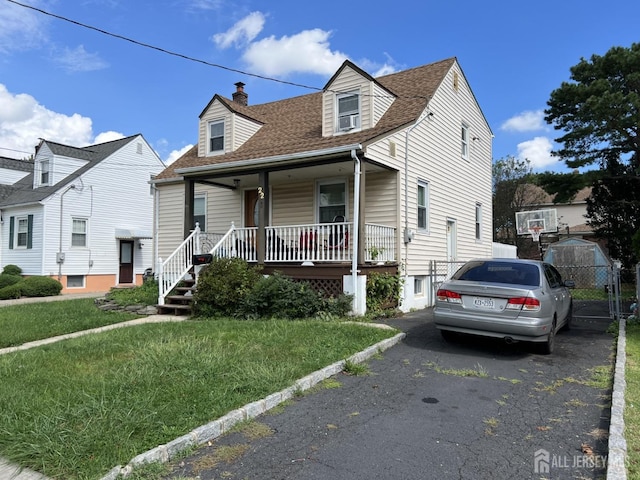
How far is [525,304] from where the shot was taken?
6738 mm

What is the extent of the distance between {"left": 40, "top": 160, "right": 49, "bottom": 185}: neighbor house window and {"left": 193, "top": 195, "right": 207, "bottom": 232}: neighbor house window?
12.1 meters

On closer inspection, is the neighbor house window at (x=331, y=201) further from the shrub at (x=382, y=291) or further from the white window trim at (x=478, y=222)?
the white window trim at (x=478, y=222)

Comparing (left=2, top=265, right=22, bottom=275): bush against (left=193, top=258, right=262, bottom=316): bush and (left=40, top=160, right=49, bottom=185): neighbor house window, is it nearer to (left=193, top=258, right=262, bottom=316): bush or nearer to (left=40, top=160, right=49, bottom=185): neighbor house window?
(left=40, top=160, right=49, bottom=185): neighbor house window

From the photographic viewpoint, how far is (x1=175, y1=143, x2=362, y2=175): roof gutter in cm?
1073

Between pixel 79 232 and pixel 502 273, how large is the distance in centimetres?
2148

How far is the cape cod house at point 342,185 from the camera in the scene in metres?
11.4

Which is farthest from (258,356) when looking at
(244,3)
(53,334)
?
(244,3)

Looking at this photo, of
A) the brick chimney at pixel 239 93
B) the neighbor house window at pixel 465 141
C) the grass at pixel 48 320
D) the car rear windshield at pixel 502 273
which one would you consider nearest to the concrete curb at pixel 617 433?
the car rear windshield at pixel 502 273

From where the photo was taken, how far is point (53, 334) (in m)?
8.98

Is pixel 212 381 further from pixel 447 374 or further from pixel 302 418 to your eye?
pixel 447 374

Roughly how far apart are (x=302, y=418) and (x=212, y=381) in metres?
1.24

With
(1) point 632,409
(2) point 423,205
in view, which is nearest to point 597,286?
(2) point 423,205

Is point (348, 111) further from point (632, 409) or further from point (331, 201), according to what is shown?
point (632, 409)

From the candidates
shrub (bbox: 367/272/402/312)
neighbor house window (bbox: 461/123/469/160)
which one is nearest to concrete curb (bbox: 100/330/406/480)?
shrub (bbox: 367/272/402/312)
